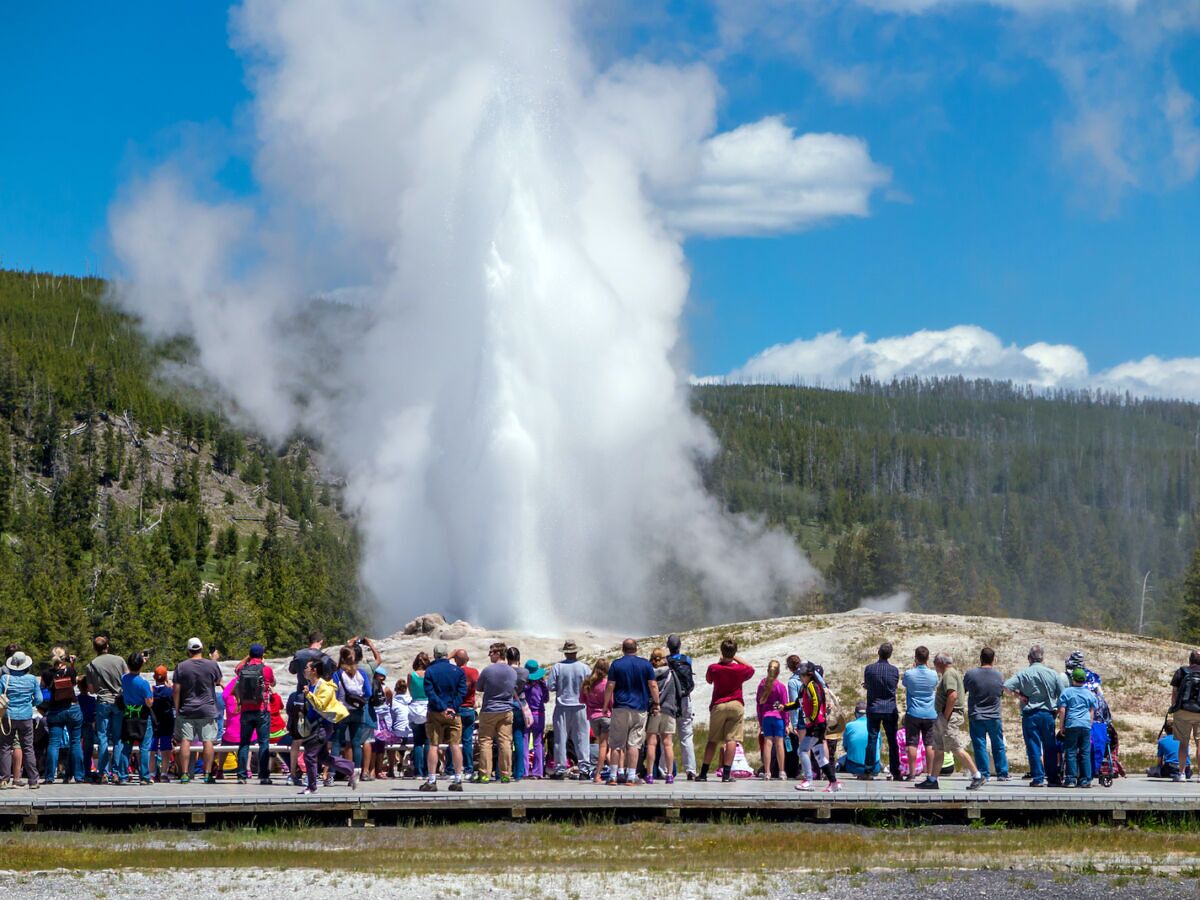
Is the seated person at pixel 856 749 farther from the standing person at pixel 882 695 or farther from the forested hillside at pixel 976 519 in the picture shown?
the forested hillside at pixel 976 519

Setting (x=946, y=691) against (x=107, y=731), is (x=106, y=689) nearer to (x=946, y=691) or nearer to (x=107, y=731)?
(x=107, y=731)

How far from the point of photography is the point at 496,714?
18703mm

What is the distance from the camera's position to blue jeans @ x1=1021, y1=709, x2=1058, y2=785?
18672mm

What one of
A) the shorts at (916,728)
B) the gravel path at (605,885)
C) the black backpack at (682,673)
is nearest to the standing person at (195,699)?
the gravel path at (605,885)

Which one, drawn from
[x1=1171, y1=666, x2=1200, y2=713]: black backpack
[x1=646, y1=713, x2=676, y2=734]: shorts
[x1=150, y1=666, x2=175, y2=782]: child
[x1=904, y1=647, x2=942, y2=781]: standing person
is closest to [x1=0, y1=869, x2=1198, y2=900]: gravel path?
[x1=904, y1=647, x2=942, y2=781]: standing person

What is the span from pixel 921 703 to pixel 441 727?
5.59 m

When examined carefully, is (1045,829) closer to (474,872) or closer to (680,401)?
(474,872)

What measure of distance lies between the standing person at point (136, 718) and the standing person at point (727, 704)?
22.0 ft

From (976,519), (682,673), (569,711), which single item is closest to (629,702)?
(682,673)

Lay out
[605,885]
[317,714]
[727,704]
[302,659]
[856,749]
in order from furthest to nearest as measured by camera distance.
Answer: [856,749] → [302,659] → [727,704] → [317,714] → [605,885]

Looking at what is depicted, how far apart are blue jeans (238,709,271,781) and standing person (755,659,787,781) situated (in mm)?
5877

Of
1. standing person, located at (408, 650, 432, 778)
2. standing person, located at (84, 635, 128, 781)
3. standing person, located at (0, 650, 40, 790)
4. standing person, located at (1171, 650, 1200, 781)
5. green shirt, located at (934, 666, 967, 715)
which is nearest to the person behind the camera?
standing person, located at (0, 650, 40, 790)

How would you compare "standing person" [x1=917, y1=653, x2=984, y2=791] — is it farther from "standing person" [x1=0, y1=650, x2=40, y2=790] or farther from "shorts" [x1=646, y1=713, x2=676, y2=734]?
"standing person" [x1=0, y1=650, x2=40, y2=790]

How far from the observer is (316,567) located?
10306 cm
